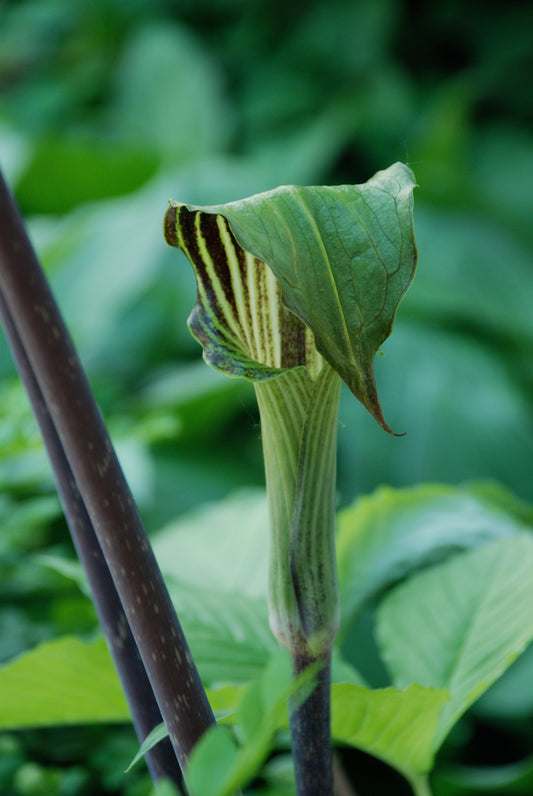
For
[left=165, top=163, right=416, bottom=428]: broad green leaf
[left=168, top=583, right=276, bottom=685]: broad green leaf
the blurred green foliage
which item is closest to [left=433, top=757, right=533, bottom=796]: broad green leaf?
the blurred green foliage

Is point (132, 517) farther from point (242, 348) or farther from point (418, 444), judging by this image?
point (418, 444)

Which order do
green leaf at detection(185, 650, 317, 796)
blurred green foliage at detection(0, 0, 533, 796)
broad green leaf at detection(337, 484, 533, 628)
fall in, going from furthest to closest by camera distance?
blurred green foliage at detection(0, 0, 533, 796), broad green leaf at detection(337, 484, 533, 628), green leaf at detection(185, 650, 317, 796)

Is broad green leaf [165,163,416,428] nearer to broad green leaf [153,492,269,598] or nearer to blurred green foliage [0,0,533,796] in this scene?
blurred green foliage [0,0,533,796]

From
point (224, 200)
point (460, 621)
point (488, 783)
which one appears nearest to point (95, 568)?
point (460, 621)

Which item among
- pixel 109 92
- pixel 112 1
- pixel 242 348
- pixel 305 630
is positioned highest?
pixel 112 1

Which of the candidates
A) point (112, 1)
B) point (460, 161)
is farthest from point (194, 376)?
point (112, 1)

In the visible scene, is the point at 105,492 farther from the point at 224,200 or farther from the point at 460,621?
the point at 224,200

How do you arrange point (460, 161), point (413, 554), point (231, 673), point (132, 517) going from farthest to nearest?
point (460, 161) < point (413, 554) < point (231, 673) < point (132, 517)

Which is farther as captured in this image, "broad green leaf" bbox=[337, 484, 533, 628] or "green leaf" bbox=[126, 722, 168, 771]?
"broad green leaf" bbox=[337, 484, 533, 628]
